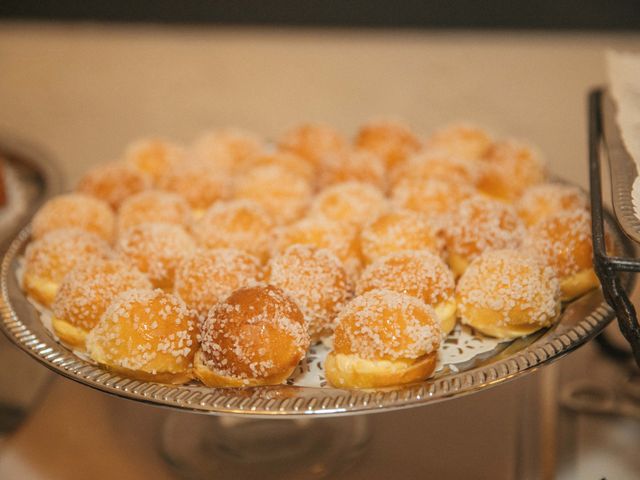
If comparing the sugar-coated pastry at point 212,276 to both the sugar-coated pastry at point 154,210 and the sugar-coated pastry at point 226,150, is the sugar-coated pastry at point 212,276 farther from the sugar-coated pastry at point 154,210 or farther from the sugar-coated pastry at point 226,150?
the sugar-coated pastry at point 226,150

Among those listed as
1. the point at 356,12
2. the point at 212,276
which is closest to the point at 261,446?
the point at 212,276

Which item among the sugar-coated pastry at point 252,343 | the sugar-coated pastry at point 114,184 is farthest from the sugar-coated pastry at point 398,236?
the sugar-coated pastry at point 114,184

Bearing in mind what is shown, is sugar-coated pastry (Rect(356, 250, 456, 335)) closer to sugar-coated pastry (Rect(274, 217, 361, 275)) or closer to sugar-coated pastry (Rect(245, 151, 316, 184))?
sugar-coated pastry (Rect(274, 217, 361, 275))

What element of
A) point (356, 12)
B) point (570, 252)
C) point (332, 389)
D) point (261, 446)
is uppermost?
point (356, 12)

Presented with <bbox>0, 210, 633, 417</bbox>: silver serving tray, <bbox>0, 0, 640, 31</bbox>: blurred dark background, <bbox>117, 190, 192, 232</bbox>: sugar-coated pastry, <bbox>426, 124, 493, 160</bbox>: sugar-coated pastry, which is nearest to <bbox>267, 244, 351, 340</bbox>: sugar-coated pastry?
<bbox>0, 210, 633, 417</bbox>: silver serving tray

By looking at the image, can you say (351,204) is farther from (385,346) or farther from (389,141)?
(385,346)

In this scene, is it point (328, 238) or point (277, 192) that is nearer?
point (328, 238)
